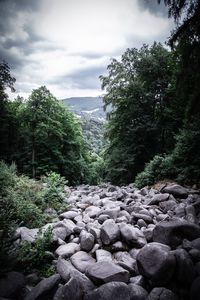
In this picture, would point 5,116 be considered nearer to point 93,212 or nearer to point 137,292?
point 93,212

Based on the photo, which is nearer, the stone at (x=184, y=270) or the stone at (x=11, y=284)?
the stone at (x=11, y=284)

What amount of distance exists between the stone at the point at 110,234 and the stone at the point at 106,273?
3.35 ft

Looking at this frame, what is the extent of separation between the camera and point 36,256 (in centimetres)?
473

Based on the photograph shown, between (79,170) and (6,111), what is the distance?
8.92m

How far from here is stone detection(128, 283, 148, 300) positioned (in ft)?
11.8

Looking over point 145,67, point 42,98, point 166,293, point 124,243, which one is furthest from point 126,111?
point 166,293

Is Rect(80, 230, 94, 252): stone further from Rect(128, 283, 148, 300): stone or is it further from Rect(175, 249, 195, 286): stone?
Rect(175, 249, 195, 286): stone

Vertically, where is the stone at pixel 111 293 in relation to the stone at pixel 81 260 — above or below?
above

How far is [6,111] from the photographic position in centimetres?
2073

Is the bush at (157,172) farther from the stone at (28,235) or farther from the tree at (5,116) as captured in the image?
the tree at (5,116)

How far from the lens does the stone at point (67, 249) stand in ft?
16.5

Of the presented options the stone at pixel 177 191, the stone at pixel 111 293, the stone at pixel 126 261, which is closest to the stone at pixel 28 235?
the stone at pixel 126 261

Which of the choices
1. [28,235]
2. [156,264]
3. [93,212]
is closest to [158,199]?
[93,212]

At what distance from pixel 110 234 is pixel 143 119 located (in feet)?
45.3
